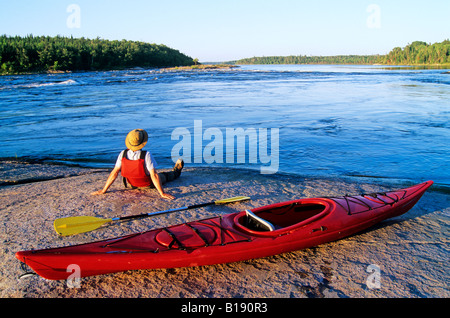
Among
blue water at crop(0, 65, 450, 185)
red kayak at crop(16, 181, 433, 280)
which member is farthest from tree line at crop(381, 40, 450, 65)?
red kayak at crop(16, 181, 433, 280)

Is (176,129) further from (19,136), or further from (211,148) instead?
(19,136)

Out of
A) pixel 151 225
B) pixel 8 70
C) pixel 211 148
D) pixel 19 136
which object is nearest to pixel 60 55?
pixel 8 70

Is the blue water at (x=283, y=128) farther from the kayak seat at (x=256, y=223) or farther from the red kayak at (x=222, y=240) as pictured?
the kayak seat at (x=256, y=223)

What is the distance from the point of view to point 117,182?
6.16 metres

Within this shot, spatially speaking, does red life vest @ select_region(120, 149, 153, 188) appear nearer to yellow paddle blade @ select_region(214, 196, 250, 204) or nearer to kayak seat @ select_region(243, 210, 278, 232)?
yellow paddle blade @ select_region(214, 196, 250, 204)

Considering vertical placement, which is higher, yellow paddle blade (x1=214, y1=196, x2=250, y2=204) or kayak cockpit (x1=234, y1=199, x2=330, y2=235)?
kayak cockpit (x1=234, y1=199, x2=330, y2=235)

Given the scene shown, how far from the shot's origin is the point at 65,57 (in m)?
64.9

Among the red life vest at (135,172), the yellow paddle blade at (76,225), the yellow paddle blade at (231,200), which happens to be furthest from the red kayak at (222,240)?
the red life vest at (135,172)

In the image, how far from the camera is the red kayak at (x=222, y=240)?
2.99m

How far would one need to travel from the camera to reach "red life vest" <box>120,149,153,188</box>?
5109 mm

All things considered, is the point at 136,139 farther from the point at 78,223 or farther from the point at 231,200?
the point at 231,200

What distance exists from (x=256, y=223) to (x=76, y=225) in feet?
7.08

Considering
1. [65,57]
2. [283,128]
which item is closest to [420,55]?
[65,57]

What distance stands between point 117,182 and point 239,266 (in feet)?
11.5
